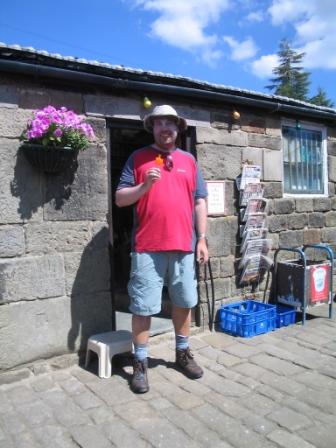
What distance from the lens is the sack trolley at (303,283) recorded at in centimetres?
509

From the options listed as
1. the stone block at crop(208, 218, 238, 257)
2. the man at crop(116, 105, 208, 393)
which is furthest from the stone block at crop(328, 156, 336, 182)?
the man at crop(116, 105, 208, 393)

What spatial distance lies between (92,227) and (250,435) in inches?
86.2

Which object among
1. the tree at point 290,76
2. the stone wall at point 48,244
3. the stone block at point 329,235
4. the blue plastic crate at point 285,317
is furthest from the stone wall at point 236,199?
the tree at point 290,76

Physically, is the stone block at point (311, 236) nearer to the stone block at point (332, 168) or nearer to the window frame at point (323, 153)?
the window frame at point (323, 153)

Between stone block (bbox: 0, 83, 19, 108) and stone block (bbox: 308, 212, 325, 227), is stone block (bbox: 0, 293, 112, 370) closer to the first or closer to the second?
stone block (bbox: 0, 83, 19, 108)

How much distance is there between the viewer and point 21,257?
12.1ft

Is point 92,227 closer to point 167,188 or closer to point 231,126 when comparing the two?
point 167,188

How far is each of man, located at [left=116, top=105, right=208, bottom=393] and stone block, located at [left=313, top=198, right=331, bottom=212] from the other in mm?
2964

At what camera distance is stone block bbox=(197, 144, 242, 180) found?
4.74 meters

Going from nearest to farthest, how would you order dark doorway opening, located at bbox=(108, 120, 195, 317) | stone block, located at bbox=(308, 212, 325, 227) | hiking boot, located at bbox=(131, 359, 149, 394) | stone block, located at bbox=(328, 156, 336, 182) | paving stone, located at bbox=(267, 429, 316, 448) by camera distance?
1. paving stone, located at bbox=(267, 429, 316, 448)
2. hiking boot, located at bbox=(131, 359, 149, 394)
3. stone block, located at bbox=(308, 212, 325, 227)
4. dark doorway opening, located at bbox=(108, 120, 195, 317)
5. stone block, located at bbox=(328, 156, 336, 182)

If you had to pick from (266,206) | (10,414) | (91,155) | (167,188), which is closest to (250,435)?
(10,414)

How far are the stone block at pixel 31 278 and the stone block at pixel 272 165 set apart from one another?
2.82 metres

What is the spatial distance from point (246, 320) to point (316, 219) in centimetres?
220

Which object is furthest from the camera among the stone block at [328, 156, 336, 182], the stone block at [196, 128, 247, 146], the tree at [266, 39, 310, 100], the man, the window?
the tree at [266, 39, 310, 100]
